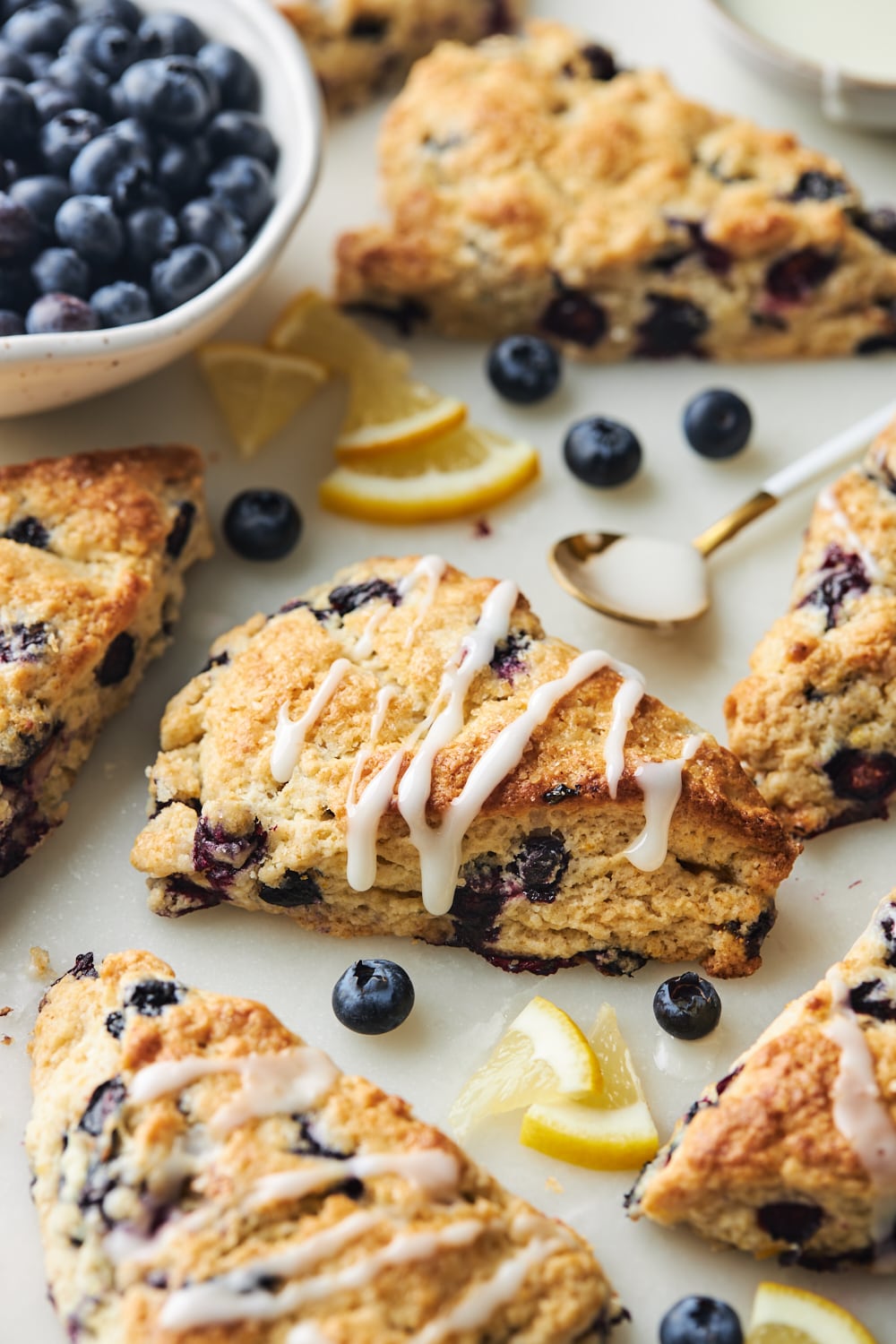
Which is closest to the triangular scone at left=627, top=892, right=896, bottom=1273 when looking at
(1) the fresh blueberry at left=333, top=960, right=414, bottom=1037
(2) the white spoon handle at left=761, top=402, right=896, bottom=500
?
(1) the fresh blueberry at left=333, top=960, right=414, bottom=1037

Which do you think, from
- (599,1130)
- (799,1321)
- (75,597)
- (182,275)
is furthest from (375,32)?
(799,1321)

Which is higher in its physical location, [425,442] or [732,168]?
[732,168]

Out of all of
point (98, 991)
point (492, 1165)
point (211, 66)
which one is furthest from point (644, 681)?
point (211, 66)

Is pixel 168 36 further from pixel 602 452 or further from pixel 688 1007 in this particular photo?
pixel 688 1007

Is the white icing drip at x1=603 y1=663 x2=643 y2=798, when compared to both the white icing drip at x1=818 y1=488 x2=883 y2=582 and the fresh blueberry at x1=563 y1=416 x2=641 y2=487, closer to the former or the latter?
the white icing drip at x1=818 y1=488 x2=883 y2=582

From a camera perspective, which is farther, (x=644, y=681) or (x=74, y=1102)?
(x=644, y=681)

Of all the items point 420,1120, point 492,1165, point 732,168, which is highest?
point 732,168

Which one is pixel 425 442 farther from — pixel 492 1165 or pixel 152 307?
pixel 492 1165
